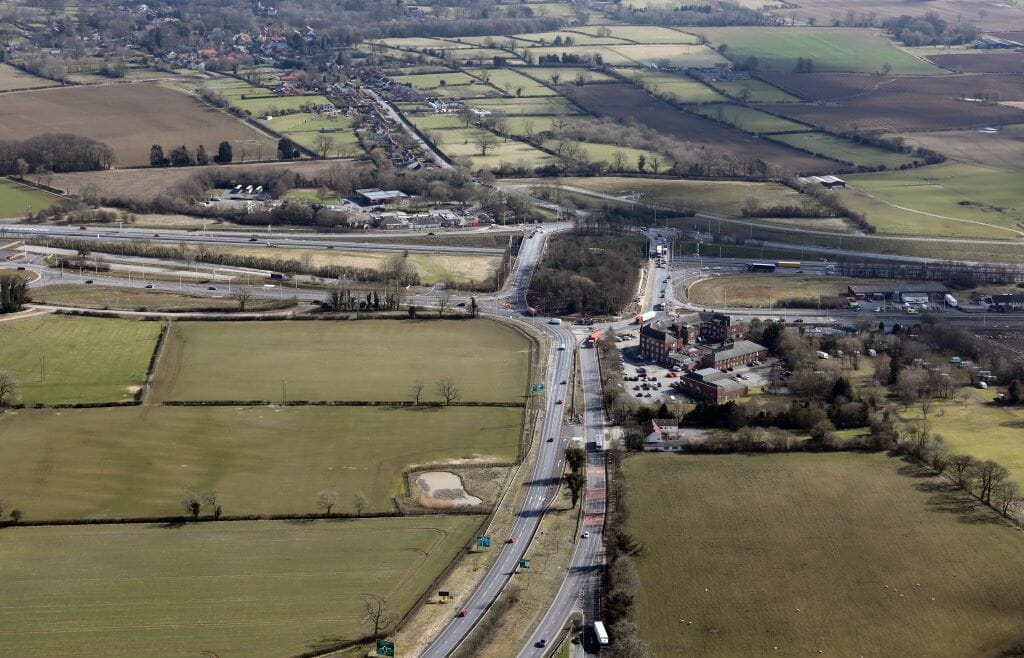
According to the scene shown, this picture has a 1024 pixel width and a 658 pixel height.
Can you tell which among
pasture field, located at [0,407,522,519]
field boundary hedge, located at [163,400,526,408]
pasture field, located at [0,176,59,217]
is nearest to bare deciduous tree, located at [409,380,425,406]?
field boundary hedge, located at [163,400,526,408]

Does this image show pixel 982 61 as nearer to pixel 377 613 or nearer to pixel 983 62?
pixel 983 62

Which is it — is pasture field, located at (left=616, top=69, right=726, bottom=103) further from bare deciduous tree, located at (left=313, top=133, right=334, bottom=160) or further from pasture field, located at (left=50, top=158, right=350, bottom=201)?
pasture field, located at (left=50, top=158, right=350, bottom=201)

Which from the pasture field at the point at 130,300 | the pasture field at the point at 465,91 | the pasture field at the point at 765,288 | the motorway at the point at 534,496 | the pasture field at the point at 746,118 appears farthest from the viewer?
the pasture field at the point at 465,91

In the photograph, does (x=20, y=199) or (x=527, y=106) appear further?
(x=527, y=106)

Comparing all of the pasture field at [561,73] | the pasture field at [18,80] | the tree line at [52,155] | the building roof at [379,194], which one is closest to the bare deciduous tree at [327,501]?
the building roof at [379,194]

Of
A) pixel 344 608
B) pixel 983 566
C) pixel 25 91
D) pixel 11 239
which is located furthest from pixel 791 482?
pixel 25 91

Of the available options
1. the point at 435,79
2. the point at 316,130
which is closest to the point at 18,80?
the point at 316,130

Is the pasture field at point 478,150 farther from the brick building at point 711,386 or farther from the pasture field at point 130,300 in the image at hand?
the brick building at point 711,386
